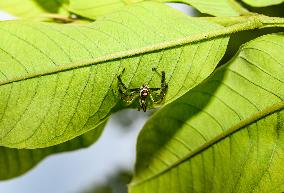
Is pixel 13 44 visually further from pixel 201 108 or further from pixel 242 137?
pixel 242 137

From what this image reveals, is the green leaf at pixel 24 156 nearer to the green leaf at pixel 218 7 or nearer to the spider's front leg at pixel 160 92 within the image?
the spider's front leg at pixel 160 92

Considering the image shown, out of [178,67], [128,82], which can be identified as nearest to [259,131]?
[178,67]

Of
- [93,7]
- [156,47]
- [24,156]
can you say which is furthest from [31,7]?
[156,47]

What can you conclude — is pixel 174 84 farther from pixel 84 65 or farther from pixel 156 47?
pixel 84 65

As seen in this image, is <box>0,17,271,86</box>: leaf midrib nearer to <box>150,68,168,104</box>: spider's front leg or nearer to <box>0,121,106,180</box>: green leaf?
<box>150,68,168,104</box>: spider's front leg

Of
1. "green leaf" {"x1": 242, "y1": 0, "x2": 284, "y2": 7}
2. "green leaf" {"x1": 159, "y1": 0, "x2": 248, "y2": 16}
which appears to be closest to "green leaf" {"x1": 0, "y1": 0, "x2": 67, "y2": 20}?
"green leaf" {"x1": 159, "y1": 0, "x2": 248, "y2": 16}
